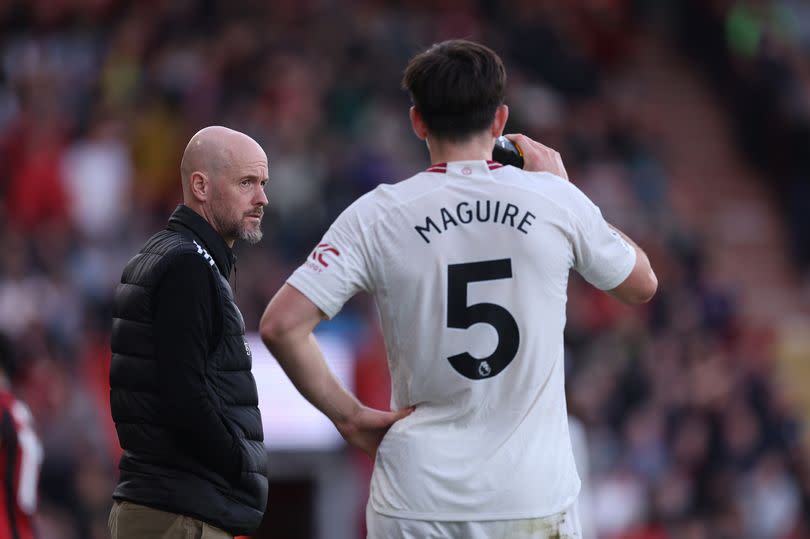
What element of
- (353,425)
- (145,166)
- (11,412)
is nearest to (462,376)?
(353,425)

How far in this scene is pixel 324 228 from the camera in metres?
10.7

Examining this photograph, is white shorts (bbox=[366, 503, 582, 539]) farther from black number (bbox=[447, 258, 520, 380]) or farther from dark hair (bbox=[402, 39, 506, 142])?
dark hair (bbox=[402, 39, 506, 142])

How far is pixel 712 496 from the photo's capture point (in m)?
11.2

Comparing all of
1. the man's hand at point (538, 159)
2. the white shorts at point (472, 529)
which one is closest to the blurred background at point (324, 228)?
the man's hand at point (538, 159)

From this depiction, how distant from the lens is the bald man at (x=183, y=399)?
393 centimetres

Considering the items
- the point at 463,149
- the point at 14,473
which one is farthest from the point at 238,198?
the point at 14,473

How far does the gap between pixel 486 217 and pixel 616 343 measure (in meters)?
7.98

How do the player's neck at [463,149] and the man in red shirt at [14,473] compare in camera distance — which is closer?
the player's neck at [463,149]

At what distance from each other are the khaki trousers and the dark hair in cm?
129

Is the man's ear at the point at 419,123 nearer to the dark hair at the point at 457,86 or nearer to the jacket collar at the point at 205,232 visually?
the dark hair at the point at 457,86

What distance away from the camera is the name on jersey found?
12.0 ft

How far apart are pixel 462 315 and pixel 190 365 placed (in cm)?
80

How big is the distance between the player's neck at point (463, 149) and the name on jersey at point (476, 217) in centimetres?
15

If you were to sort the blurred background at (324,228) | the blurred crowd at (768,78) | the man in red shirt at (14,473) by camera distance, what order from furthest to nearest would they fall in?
1. the blurred crowd at (768,78)
2. the blurred background at (324,228)
3. the man in red shirt at (14,473)
